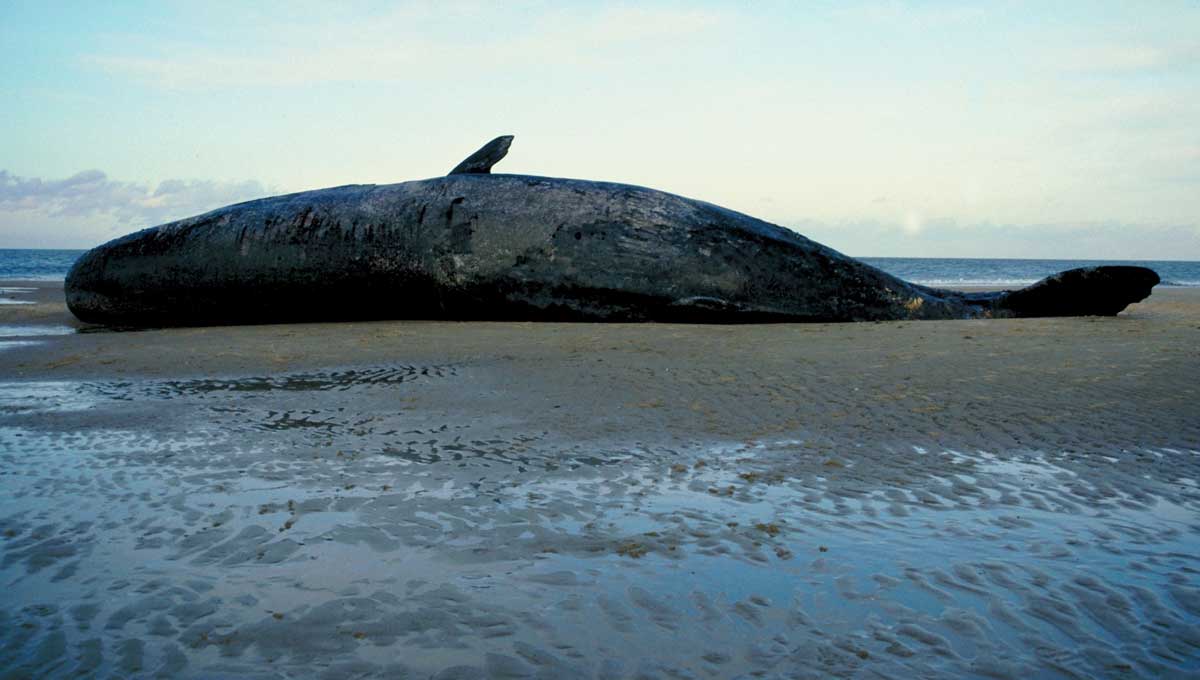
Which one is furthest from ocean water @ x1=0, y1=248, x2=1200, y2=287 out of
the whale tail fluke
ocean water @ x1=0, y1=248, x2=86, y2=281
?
the whale tail fluke

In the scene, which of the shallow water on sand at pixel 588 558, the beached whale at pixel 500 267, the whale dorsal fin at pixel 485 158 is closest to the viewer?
the shallow water on sand at pixel 588 558

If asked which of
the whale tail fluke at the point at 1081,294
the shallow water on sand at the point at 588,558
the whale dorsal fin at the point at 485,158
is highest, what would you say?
the whale dorsal fin at the point at 485,158

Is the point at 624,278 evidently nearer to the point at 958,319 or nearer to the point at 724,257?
the point at 724,257

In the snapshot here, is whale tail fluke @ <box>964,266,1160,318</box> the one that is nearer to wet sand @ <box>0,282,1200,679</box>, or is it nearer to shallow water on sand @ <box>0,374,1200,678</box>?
wet sand @ <box>0,282,1200,679</box>

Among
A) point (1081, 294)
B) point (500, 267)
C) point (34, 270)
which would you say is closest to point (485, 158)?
point (500, 267)

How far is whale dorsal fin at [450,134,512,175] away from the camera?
27.9 feet

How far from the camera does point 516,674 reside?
156cm

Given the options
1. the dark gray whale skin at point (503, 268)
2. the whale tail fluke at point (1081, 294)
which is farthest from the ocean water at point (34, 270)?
the whale tail fluke at point (1081, 294)

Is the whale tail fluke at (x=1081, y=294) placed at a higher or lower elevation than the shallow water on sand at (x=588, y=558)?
higher

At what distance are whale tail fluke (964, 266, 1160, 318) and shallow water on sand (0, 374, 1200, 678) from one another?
179 inches

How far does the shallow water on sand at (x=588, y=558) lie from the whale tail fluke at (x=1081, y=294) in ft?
15.0

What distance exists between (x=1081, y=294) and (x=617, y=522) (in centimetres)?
618

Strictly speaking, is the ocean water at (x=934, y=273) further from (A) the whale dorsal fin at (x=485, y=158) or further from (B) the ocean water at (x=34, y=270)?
(A) the whale dorsal fin at (x=485, y=158)

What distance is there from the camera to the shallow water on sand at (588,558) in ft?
5.38
